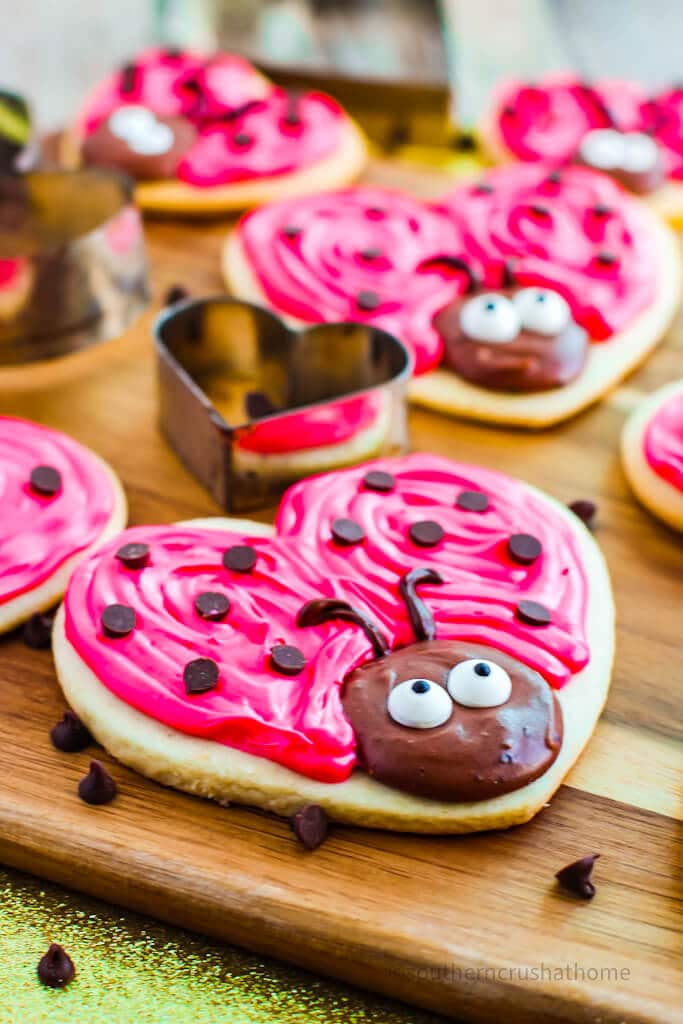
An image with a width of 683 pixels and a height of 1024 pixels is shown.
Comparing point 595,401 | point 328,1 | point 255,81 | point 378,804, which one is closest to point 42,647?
point 378,804

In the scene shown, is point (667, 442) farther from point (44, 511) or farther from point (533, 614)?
point (44, 511)

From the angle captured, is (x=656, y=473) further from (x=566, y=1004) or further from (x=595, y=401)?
(x=566, y=1004)

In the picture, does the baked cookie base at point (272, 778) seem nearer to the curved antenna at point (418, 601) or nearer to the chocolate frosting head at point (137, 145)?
the curved antenna at point (418, 601)

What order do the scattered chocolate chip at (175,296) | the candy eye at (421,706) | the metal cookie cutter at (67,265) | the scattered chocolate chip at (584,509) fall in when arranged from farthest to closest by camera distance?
the scattered chocolate chip at (175,296)
the metal cookie cutter at (67,265)
the scattered chocolate chip at (584,509)
the candy eye at (421,706)

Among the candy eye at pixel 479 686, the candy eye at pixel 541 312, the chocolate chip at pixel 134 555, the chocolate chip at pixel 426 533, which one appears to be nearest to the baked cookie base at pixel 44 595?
the chocolate chip at pixel 134 555

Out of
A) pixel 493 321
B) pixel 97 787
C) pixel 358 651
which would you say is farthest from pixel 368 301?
pixel 97 787

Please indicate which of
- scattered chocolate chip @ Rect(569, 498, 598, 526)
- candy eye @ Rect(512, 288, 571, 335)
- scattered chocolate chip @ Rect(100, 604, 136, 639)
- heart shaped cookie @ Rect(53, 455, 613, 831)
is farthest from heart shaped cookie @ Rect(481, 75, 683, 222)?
scattered chocolate chip @ Rect(100, 604, 136, 639)
